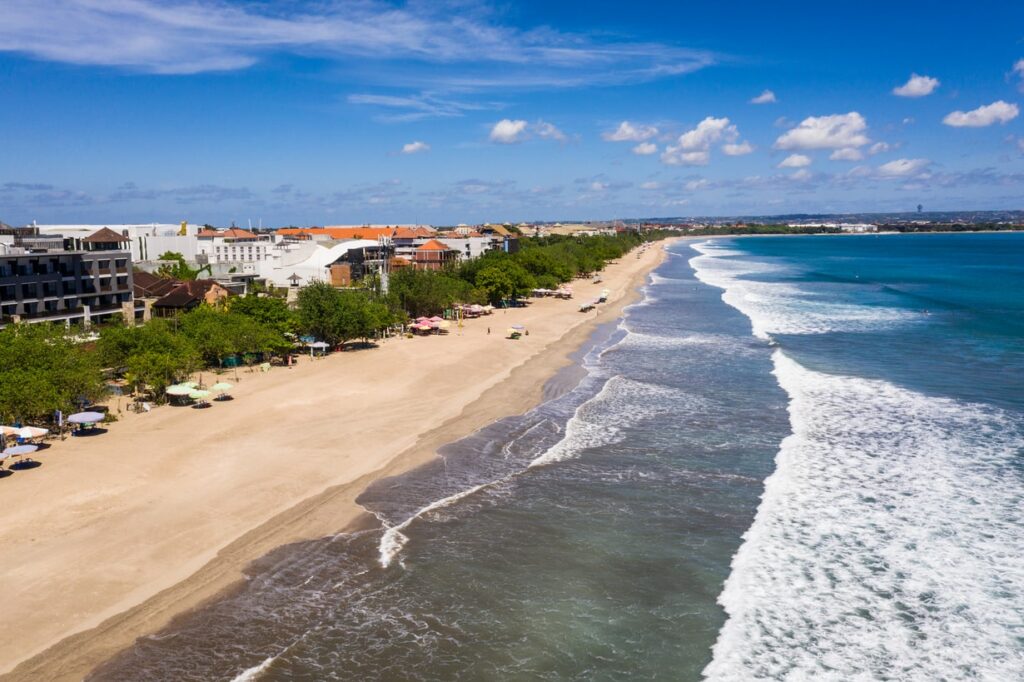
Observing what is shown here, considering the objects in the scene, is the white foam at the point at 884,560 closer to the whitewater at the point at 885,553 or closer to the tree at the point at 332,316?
the whitewater at the point at 885,553

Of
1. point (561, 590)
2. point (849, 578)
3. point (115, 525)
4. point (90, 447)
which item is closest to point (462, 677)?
point (561, 590)

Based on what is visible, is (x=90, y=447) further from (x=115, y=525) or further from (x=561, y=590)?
(x=561, y=590)

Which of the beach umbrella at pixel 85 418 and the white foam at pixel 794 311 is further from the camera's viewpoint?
the white foam at pixel 794 311

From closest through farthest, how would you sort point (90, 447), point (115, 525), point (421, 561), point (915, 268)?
point (421, 561) < point (115, 525) < point (90, 447) < point (915, 268)

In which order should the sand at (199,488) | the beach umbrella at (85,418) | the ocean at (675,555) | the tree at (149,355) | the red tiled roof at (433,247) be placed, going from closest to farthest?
1. the ocean at (675,555)
2. the sand at (199,488)
3. the beach umbrella at (85,418)
4. the tree at (149,355)
5. the red tiled roof at (433,247)

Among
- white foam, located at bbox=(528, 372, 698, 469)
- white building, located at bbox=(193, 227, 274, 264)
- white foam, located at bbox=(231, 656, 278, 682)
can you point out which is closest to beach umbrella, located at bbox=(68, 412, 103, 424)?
white foam, located at bbox=(528, 372, 698, 469)

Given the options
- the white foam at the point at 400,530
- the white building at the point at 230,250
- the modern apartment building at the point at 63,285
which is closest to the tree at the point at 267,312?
the modern apartment building at the point at 63,285
